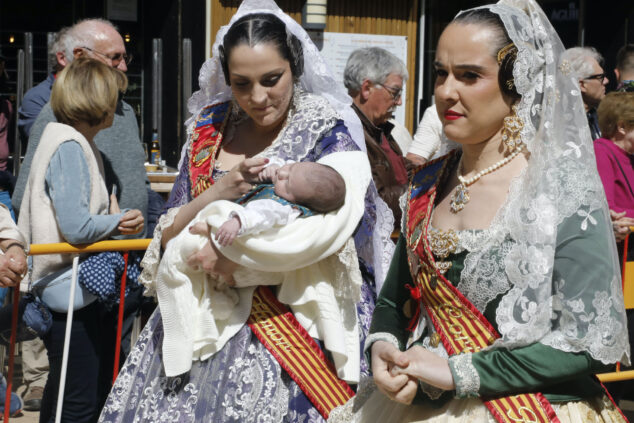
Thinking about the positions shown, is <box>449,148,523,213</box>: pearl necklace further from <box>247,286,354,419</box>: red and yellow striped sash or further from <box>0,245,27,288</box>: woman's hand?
<box>0,245,27,288</box>: woman's hand

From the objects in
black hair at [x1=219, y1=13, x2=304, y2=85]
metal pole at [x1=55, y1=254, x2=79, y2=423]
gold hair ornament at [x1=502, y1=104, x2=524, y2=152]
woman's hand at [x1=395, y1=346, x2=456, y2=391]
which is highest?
black hair at [x1=219, y1=13, x2=304, y2=85]

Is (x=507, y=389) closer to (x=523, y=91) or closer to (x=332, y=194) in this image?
(x=523, y=91)

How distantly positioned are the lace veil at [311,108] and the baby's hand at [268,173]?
0.16 m

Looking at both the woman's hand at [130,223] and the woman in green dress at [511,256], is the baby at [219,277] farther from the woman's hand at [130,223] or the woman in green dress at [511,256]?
the woman's hand at [130,223]

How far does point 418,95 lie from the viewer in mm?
8531

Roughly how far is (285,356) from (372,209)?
1.98 feet

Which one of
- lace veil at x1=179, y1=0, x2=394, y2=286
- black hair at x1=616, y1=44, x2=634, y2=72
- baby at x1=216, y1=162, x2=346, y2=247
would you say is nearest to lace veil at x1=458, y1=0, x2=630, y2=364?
baby at x1=216, y1=162, x2=346, y2=247

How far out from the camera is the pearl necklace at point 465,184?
2.02 metres

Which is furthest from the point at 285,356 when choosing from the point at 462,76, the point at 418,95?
the point at 418,95

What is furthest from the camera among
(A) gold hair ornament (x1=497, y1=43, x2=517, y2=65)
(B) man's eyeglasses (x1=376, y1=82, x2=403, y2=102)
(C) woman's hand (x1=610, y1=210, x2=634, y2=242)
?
(B) man's eyeglasses (x1=376, y1=82, x2=403, y2=102)

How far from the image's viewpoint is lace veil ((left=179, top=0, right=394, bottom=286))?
2.85 m

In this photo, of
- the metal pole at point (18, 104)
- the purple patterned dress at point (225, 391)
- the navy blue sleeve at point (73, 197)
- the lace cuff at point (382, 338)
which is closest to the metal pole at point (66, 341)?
the navy blue sleeve at point (73, 197)

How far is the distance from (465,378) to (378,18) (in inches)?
269

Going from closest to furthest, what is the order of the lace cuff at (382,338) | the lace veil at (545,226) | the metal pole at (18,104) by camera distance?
the lace veil at (545,226) → the lace cuff at (382,338) → the metal pole at (18,104)
